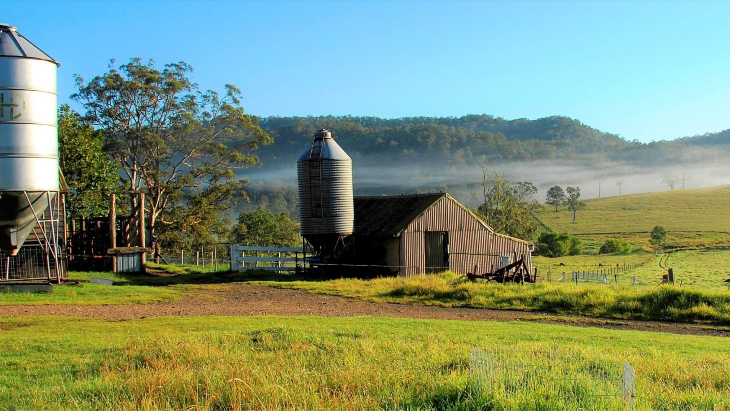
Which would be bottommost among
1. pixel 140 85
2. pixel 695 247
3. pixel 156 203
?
pixel 695 247

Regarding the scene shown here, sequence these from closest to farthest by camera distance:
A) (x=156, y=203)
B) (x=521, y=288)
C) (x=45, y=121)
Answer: (x=45, y=121) → (x=521, y=288) → (x=156, y=203)

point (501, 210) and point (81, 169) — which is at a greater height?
point (81, 169)

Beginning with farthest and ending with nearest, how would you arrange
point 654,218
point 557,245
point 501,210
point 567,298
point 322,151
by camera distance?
1. point 654,218
2. point 557,245
3. point 501,210
4. point 322,151
5. point 567,298

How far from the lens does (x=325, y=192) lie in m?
32.1

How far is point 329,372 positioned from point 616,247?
77.5m

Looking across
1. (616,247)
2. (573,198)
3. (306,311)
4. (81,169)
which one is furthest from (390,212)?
(573,198)

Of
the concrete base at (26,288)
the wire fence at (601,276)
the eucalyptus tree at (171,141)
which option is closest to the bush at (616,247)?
the wire fence at (601,276)

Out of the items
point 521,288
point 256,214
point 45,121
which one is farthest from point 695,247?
point 45,121

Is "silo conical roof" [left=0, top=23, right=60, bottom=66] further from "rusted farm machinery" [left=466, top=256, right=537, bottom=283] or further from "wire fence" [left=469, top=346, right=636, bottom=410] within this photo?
"wire fence" [left=469, top=346, right=636, bottom=410]

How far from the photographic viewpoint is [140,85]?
168ft

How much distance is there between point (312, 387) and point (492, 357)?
8.21ft

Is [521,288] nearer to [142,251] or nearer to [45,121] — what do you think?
[45,121]

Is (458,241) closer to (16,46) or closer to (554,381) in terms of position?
(16,46)

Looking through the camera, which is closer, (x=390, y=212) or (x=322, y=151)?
(x=322, y=151)
